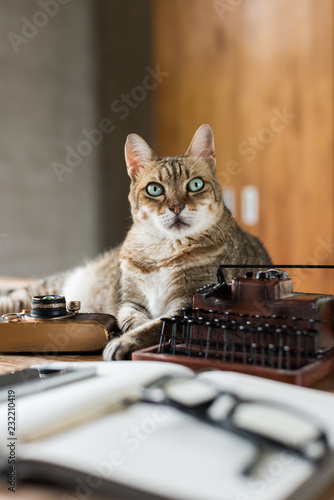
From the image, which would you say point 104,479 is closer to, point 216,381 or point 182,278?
point 216,381

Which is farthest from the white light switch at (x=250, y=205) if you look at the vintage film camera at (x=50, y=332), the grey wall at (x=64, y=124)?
the vintage film camera at (x=50, y=332)

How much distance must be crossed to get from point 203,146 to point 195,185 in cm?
10

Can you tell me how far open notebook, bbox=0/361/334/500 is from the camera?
1.40 feet

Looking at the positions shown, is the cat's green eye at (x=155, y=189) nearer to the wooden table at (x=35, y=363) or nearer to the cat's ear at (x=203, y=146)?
the cat's ear at (x=203, y=146)

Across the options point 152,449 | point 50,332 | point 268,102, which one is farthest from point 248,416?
point 268,102

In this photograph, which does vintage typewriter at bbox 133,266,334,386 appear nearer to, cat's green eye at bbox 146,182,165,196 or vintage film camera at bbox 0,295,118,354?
vintage film camera at bbox 0,295,118,354

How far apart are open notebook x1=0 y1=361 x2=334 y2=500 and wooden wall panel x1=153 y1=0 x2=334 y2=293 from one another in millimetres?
2202

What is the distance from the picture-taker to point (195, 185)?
1132 mm

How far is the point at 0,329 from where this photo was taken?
1.01 m

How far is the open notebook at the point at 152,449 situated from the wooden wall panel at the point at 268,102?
2202 millimetres

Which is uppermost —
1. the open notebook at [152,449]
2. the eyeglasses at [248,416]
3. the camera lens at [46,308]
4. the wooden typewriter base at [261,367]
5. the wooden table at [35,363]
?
the camera lens at [46,308]

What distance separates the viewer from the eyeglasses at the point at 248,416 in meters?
0.48

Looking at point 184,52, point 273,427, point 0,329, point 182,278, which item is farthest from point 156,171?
point 184,52

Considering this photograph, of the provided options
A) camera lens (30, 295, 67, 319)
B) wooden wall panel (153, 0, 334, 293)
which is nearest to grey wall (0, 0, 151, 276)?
wooden wall panel (153, 0, 334, 293)
